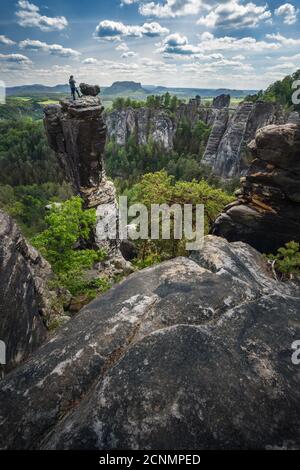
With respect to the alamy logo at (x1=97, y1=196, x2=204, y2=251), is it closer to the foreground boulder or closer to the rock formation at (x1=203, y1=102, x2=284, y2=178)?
the foreground boulder

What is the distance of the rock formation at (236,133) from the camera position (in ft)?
253

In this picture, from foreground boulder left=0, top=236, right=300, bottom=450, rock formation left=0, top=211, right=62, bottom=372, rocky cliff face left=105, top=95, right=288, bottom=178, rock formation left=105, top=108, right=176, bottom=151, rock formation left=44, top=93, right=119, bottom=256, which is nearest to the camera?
foreground boulder left=0, top=236, right=300, bottom=450

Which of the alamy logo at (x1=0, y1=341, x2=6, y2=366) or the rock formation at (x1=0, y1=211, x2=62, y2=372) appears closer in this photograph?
the alamy logo at (x1=0, y1=341, x2=6, y2=366)

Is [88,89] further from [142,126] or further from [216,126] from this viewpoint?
[142,126]

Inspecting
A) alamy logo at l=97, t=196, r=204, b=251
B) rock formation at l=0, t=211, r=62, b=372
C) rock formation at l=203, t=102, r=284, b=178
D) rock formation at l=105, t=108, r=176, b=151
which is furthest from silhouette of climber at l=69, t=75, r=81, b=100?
rock formation at l=105, t=108, r=176, b=151

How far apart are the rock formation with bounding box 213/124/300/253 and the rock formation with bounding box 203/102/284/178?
186ft

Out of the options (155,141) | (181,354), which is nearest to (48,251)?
(181,354)

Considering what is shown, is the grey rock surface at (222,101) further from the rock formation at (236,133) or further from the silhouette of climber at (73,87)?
the silhouette of climber at (73,87)

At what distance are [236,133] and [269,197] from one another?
69.8 metres

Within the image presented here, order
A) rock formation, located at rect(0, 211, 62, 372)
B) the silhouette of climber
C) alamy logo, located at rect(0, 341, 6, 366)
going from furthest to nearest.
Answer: the silhouette of climber → rock formation, located at rect(0, 211, 62, 372) → alamy logo, located at rect(0, 341, 6, 366)

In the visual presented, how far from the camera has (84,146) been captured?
104 feet

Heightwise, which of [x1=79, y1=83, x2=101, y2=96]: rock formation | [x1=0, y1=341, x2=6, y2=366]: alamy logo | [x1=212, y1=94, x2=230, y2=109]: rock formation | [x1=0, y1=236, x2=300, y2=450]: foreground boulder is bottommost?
[x1=0, y1=341, x2=6, y2=366]: alamy logo

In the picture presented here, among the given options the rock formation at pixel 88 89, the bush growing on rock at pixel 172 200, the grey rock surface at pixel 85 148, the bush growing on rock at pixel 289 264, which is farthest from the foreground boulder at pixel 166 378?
the rock formation at pixel 88 89

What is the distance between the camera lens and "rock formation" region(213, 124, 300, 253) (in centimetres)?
1858
